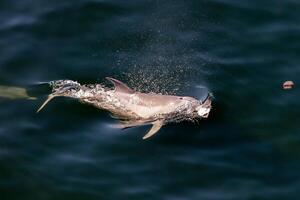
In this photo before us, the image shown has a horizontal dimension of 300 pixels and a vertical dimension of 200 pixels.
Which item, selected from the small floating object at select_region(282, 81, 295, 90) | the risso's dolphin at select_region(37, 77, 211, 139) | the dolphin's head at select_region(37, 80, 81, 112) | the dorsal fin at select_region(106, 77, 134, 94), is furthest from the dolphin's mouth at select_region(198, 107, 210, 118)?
the dolphin's head at select_region(37, 80, 81, 112)

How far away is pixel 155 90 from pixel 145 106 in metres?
0.55

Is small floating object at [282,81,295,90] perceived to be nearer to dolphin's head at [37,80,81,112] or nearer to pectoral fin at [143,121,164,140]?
pectoral fin at [143,121,164,140]

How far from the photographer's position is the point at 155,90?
347 inches

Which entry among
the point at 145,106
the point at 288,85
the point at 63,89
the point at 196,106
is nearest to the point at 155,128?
the point at 145,106

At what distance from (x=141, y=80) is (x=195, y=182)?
6.84 ft

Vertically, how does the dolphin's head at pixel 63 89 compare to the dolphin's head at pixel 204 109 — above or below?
above

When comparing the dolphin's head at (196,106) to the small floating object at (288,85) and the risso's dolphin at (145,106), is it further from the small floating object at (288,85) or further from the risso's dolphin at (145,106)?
the small floating object at (288,85)

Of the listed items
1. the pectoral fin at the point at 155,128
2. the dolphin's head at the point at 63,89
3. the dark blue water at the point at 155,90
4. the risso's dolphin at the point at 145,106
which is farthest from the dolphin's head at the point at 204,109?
the dolphin's head at the point at 63,89

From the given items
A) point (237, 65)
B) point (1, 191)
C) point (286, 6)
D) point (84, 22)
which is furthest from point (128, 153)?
point (286, 6)

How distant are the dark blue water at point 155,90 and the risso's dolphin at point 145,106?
0.14 meters

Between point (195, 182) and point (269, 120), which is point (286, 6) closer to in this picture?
point (269, 120)

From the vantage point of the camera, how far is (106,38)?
9.84 m

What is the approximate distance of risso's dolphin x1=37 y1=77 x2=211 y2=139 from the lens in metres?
8.19

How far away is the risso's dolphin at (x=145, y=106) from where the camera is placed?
8192 mm
